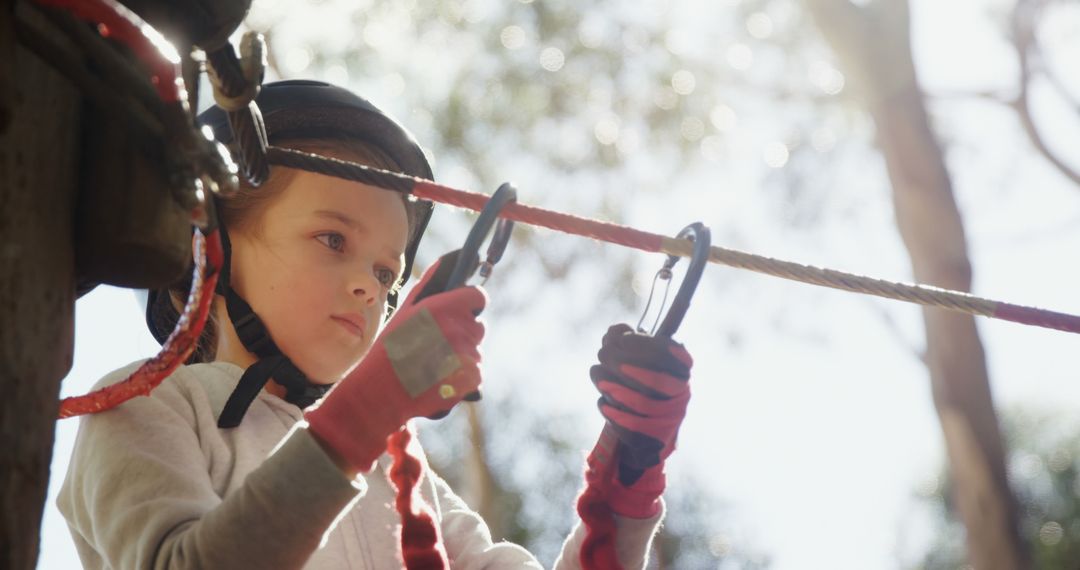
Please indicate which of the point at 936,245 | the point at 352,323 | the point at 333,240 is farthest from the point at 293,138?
the point at 936,245

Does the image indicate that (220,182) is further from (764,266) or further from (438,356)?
(764,266)

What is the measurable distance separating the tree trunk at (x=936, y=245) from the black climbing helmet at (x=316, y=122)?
5.28 m

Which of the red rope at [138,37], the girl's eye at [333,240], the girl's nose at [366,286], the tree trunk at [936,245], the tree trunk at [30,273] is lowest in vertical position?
the tree trunk at [30,273]

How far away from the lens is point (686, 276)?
5.78ft

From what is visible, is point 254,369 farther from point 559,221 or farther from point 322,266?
point 559,221

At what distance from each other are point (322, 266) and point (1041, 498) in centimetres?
1786

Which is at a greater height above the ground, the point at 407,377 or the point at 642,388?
the point at 642,388

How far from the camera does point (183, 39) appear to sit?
1.39 m

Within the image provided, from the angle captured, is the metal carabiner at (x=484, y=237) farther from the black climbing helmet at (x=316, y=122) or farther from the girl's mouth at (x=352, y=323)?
the black climbing helmet at (x=316, y=122)

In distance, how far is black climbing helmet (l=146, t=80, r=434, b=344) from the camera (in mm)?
A: 2385

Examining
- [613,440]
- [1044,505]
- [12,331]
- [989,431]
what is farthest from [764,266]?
[1044,505]

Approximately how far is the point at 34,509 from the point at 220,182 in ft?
1.30

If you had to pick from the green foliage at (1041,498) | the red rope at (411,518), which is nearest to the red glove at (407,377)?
the red rope at (411,518)

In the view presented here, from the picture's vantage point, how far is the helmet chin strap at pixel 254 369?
2049 mm
